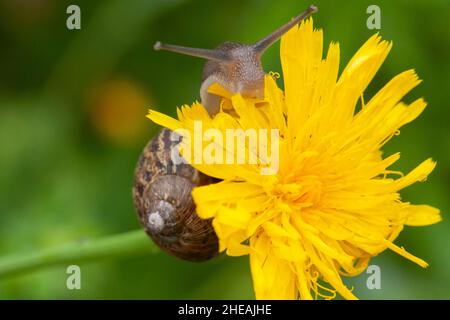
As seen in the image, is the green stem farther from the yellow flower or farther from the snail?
the yellow flower

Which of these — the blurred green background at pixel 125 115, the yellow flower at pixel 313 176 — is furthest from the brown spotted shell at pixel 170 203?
the blurred green background at pixel 125 115

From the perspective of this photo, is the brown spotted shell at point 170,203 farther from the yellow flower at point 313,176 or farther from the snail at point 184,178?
the yellow flower at point 313,176

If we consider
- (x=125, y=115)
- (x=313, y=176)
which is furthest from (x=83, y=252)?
(x=125, y=115)

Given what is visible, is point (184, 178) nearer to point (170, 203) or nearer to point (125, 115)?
Result: point (170, 203)

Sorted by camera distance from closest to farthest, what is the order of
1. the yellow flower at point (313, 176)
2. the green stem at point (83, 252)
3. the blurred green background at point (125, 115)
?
the yellow flower at point (313, 176)
the green stem at point (83, 252)
the blurred green background at point (125, 115)

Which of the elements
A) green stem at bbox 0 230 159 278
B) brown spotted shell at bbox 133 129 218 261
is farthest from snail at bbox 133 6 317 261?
green stem at bbox 0 230 159 278

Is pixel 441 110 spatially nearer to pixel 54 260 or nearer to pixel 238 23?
pixel 238 23
